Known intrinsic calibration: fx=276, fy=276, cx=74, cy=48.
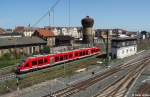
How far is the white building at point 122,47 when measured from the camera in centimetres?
6397

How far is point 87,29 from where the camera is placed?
8706cm

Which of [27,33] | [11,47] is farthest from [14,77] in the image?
[27,33]

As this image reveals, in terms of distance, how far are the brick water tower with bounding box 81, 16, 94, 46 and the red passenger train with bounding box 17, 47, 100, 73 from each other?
22.4m

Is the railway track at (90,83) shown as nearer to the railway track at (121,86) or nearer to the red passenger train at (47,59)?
the railway track at (121,86)

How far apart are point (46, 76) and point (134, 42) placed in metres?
40.2

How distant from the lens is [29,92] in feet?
108

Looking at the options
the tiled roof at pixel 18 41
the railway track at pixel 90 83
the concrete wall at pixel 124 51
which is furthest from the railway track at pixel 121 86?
the tiled roof at pixel 18 41

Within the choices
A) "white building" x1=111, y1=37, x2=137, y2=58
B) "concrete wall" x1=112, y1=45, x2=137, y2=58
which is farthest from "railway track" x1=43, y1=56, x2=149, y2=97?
"white building" x1=111, y1=37, x2=137, y2=58

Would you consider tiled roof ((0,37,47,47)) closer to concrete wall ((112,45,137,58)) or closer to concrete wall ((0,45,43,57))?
concrete wall ((0,45,43,57))

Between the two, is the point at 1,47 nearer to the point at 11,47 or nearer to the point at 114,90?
the point at 11,47

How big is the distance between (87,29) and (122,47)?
22959 millimetres

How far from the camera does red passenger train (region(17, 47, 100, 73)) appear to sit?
139ft

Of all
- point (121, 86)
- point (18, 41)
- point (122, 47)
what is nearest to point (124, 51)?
point (122, 47)

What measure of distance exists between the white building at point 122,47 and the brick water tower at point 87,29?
51.6ft
